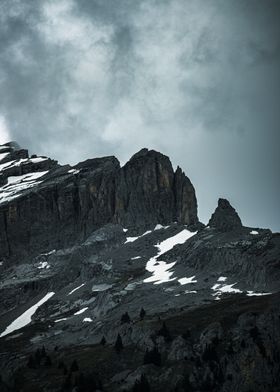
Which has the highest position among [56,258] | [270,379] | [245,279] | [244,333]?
[56,258]

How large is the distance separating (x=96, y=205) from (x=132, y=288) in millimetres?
66032

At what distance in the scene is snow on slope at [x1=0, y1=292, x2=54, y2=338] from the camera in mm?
122331

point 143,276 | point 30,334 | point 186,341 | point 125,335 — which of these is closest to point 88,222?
point 143,276

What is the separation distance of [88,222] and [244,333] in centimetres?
11276

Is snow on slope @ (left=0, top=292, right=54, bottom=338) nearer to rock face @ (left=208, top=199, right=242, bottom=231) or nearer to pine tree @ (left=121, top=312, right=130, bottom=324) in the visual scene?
pine tree @ (left=121, top=312, right=130, bottom=324)

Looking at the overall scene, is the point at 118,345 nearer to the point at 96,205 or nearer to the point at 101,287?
the point at 101,287

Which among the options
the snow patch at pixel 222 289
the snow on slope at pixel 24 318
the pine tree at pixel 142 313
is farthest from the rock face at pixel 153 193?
the pine tree at pixel 142 313

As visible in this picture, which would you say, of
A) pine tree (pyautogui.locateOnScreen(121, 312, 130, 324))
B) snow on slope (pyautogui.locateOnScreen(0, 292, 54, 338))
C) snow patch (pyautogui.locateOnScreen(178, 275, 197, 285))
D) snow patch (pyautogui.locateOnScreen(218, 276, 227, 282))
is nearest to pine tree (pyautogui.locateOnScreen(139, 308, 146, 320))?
pine tree (pyautogui.locateOnScreen(121, 312, 130, 324))

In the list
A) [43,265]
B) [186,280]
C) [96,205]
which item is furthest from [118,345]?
[96,205]

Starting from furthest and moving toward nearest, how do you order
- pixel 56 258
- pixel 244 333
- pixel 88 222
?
pixel 88 222
pixel 56 258
pixel 244 333

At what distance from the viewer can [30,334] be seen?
106 metres

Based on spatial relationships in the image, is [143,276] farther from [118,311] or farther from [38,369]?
[38,369]

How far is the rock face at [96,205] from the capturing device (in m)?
175

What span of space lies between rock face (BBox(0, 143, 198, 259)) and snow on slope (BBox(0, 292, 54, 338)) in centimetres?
3767
